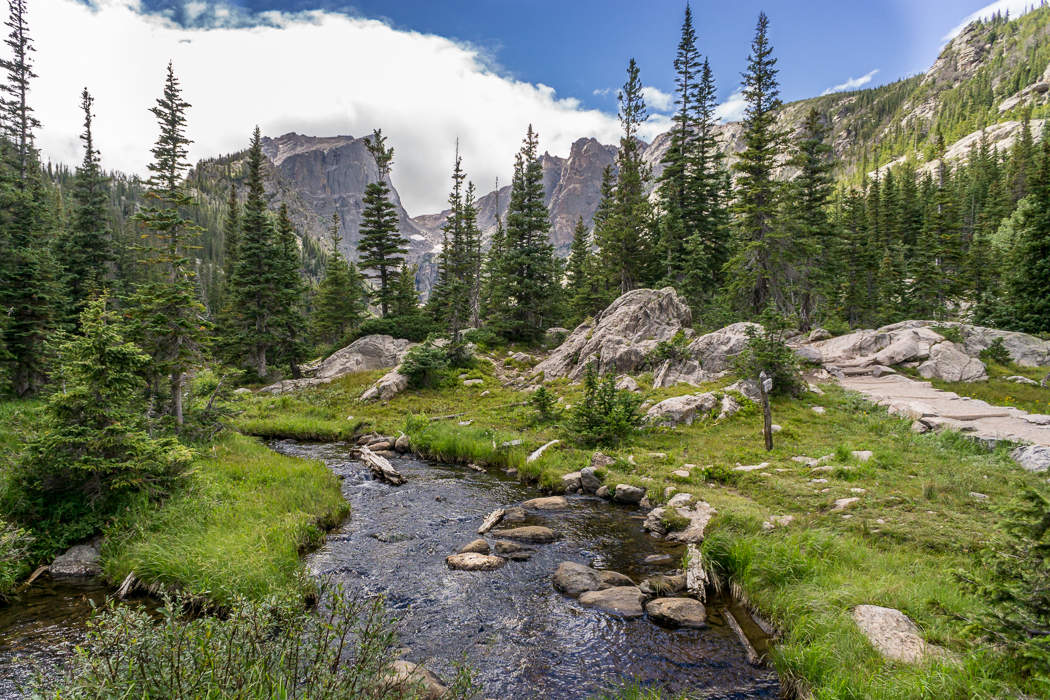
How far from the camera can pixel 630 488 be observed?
13.7 meters

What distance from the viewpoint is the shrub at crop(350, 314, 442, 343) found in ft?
131

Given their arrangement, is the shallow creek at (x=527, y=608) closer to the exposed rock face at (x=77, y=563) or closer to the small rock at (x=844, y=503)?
the exposed rock face at (x=77, y=563)

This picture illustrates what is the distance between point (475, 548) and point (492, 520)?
1.50m

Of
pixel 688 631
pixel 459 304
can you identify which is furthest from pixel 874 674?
pixel 459 304

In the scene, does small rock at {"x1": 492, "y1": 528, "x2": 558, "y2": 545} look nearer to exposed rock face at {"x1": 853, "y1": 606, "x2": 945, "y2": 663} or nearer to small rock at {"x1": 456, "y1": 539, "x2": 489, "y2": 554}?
small rock at {"x1": 456, "y1": 539, "x2": 489, "y2": 554}

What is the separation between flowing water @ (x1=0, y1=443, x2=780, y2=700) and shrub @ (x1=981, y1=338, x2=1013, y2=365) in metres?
26.7

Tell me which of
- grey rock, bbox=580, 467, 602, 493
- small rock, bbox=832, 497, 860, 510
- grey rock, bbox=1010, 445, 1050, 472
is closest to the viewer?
small rock, bbox=832, 497, 860, 510

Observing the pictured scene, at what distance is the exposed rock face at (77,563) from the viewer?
8320 millimetres

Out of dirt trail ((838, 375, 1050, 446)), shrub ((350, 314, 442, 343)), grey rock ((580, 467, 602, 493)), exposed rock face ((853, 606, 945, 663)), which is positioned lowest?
grey rock ((580, 467, 602, 493))

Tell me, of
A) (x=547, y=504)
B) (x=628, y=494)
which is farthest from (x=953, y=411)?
(x=547, y=504)

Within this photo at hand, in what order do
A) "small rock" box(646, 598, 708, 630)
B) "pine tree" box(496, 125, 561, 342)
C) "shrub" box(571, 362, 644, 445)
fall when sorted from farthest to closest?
"pine tree" box(496, 125, 561, 342)
"shrub" box(571, 362, 644, 445)
"small rock" box(646, 598, 708, 630)

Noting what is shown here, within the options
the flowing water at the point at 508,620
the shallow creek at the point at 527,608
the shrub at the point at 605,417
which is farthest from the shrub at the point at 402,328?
the flowing water at the point at 508,620

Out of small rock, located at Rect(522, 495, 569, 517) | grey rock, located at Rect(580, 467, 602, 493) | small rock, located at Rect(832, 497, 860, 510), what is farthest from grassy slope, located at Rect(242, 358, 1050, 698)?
small rock, located at Rect(522, 495, 569, 517)

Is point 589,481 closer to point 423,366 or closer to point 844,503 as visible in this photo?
point 844,503
